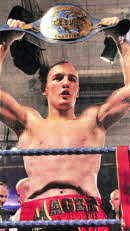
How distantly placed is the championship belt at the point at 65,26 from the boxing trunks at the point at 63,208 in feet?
3.76

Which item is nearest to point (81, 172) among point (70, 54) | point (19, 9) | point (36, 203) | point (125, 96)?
point (36, 203)

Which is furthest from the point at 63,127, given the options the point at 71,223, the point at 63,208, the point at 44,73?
the point at 71,223

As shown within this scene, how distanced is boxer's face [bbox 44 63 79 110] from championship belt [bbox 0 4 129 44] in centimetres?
23

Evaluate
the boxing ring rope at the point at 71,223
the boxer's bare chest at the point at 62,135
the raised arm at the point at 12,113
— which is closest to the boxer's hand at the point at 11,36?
the raised arm at the point at 12,113

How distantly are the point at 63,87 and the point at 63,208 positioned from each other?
0.86 meters

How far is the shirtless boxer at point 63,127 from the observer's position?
2.05 metres

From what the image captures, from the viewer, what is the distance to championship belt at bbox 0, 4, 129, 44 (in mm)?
2383

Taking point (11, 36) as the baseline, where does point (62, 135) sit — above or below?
below

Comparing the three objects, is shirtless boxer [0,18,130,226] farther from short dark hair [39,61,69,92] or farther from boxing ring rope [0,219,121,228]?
boxing ring rope [0,219,121,228]

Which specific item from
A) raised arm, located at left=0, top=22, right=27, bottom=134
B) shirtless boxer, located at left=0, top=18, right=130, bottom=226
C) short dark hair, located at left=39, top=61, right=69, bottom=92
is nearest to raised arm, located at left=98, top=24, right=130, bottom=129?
shirtless boxer, located at left=0, top=18, right=130, bottom=226

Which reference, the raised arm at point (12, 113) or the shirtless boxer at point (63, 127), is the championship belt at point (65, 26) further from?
the raised arm at point (12, 113)

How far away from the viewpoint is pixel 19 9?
Answer: 2.44 m

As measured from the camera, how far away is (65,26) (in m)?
2.38

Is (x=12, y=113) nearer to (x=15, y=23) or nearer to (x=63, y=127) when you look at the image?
(x=63, y=127)
